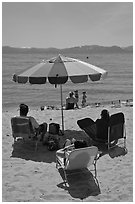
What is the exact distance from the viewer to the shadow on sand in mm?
5059

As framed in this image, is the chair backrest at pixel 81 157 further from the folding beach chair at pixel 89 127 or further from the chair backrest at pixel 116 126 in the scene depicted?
the folding beach chair at pixel 89 127

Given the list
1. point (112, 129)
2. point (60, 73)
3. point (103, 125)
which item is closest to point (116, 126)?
point (112, 129)

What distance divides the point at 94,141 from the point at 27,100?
17.7m

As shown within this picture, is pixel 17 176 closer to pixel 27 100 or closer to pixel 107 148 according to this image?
pixel 107 148

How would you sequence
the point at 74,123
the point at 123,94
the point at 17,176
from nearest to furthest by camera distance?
1. the point at 17,176
2. the point at 74,123
3. the point at 123,94

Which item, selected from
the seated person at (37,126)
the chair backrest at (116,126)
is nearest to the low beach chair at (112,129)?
the chair backrest at (116,126)

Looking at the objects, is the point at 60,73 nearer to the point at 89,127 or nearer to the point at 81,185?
the point at 89,127

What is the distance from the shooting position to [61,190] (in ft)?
16.9

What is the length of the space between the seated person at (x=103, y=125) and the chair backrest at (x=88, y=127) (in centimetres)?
25

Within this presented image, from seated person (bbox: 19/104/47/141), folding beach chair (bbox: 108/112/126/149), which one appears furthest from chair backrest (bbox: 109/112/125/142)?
seated person (bbox: 19/104/47/141)

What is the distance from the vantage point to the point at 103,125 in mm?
7059

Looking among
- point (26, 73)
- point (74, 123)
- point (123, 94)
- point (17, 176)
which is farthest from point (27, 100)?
point (17, 176)

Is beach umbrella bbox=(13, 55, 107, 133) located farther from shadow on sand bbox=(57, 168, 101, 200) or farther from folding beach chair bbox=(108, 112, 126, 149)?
shadow on sand bbox=(57, 168, 101, 200)

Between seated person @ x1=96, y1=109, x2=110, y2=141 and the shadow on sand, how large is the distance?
1395 mm
